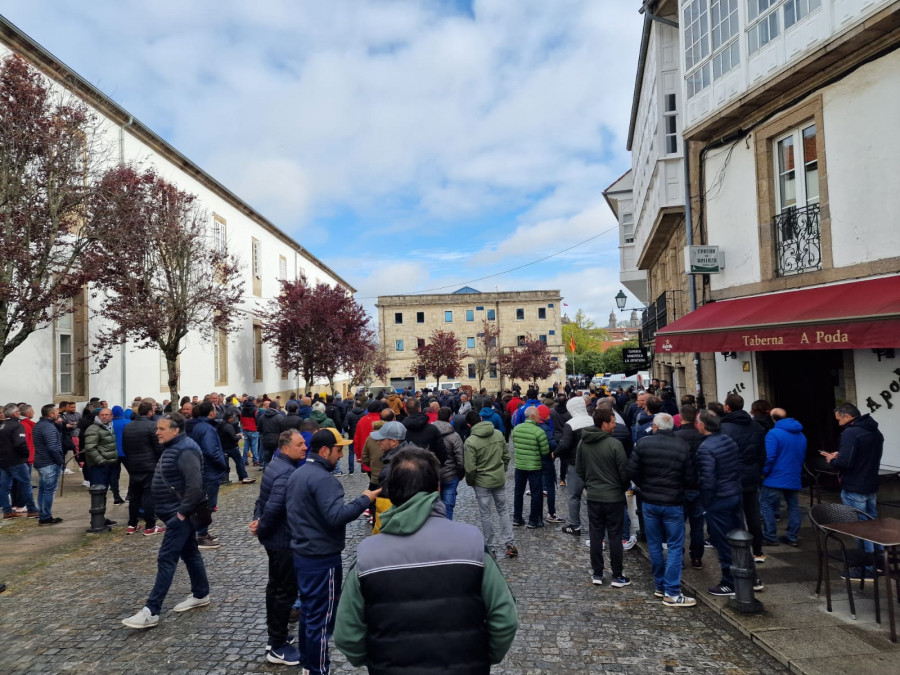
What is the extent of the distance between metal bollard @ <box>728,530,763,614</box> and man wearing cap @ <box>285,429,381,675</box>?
3.40m

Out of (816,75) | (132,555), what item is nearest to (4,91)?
(132,555)

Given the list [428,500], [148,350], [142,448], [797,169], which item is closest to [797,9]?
[797,169]

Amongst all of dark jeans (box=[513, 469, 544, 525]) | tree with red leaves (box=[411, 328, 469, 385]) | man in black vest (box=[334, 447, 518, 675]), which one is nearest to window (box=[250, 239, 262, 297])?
tree with red leaves (box=[411, 328, 469, 385])

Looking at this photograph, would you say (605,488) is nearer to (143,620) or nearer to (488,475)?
(488,475)

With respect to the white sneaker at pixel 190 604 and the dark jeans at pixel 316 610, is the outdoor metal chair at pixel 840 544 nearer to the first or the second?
the dark jeans at pixel 316 610

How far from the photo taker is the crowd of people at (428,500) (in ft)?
7.96

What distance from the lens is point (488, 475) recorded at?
725 cm

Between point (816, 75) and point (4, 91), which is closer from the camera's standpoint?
point (816, 75)

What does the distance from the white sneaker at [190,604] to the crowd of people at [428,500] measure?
0.09ft

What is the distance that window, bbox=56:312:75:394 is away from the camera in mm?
15141

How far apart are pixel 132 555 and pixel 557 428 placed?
650 cm

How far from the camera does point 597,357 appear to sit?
223 ft

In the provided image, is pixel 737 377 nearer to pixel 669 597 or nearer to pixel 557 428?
pixel 557 428

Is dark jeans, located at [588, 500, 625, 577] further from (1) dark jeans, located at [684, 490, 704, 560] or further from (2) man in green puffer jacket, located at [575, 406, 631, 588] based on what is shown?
(1) dark jeans, located at [684, 490, 704, 560]
